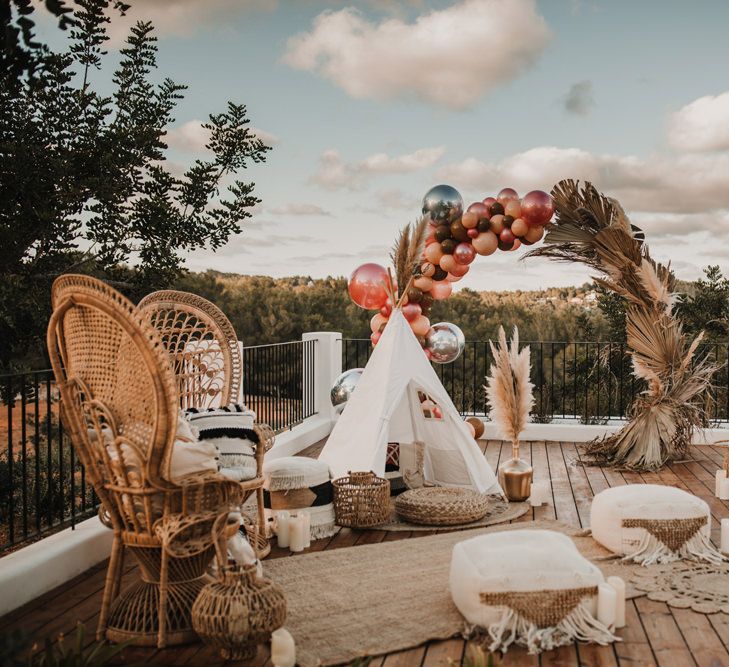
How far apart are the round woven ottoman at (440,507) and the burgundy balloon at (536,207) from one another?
2.34 m

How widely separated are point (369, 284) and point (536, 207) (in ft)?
4.76

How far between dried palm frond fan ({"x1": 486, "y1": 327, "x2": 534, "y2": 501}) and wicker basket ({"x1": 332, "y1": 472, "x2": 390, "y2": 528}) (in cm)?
108

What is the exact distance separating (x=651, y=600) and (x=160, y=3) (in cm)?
532

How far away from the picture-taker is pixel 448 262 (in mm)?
6352

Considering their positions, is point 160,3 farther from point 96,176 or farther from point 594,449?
point 594,449

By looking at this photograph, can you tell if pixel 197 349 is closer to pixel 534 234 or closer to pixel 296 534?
pixel 296 534

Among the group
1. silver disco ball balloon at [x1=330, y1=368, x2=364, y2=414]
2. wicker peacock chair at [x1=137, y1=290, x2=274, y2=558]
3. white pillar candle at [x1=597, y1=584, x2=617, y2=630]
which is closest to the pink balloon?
silver disco ball balloon at [x1=330, y1=368, x2=364, y2=414]

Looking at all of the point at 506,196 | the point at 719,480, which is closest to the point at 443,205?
the point at 506,196

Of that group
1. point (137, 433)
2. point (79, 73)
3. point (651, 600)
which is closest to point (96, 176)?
point (79, 73)

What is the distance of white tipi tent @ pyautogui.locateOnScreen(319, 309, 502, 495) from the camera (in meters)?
5.26

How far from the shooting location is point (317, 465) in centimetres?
475

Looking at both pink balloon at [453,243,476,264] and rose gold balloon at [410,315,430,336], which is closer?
pink balloon at [453,243,476,264]

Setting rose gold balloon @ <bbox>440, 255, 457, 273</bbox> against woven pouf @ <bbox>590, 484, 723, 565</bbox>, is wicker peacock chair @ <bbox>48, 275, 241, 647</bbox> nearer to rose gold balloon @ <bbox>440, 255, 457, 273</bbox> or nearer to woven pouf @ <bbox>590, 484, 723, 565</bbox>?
woven pouf @ <bbox>590, 484, 723, 565</bbox>

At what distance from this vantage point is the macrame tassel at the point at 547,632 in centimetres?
299
